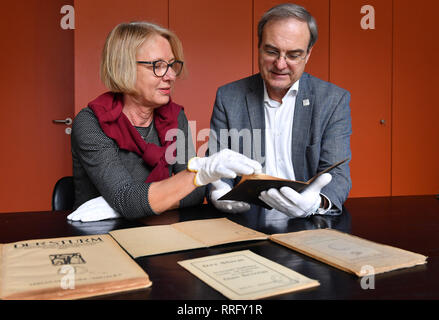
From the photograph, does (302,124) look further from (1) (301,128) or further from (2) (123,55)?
(2) (123,55)

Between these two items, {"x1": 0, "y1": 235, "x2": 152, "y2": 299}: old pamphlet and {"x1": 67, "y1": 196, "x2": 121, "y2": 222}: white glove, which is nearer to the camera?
{"x1": 0, "y1": 235, "x2": 152, "y2": 299}: old pamphlet

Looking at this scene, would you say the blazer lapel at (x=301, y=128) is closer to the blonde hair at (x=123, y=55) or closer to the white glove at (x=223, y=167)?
the white glove at (x=223, y=167)

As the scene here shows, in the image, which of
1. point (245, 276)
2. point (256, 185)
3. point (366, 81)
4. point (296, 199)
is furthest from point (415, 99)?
point (245, 276)

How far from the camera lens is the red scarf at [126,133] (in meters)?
1.46

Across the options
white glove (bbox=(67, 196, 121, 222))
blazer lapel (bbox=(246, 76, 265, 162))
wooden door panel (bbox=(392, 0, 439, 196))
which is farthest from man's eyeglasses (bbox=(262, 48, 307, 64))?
wooden door panel (bbox=(392, 0, 439, 196))

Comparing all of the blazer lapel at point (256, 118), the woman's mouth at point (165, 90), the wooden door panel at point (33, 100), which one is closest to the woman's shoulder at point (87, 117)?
the woman's mouth at point (165, 90)

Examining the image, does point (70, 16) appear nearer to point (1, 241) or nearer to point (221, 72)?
point (221, 72)

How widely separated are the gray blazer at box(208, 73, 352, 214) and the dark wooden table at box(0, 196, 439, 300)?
9.6 inches

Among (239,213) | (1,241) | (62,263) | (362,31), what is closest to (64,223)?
(1,241)

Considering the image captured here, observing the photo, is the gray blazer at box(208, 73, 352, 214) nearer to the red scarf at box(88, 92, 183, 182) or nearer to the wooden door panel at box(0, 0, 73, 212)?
the red scarf at box(88, 92, 183, 182)

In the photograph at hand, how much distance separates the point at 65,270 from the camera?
2.24ft

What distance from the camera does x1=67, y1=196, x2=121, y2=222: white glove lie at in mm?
1161
